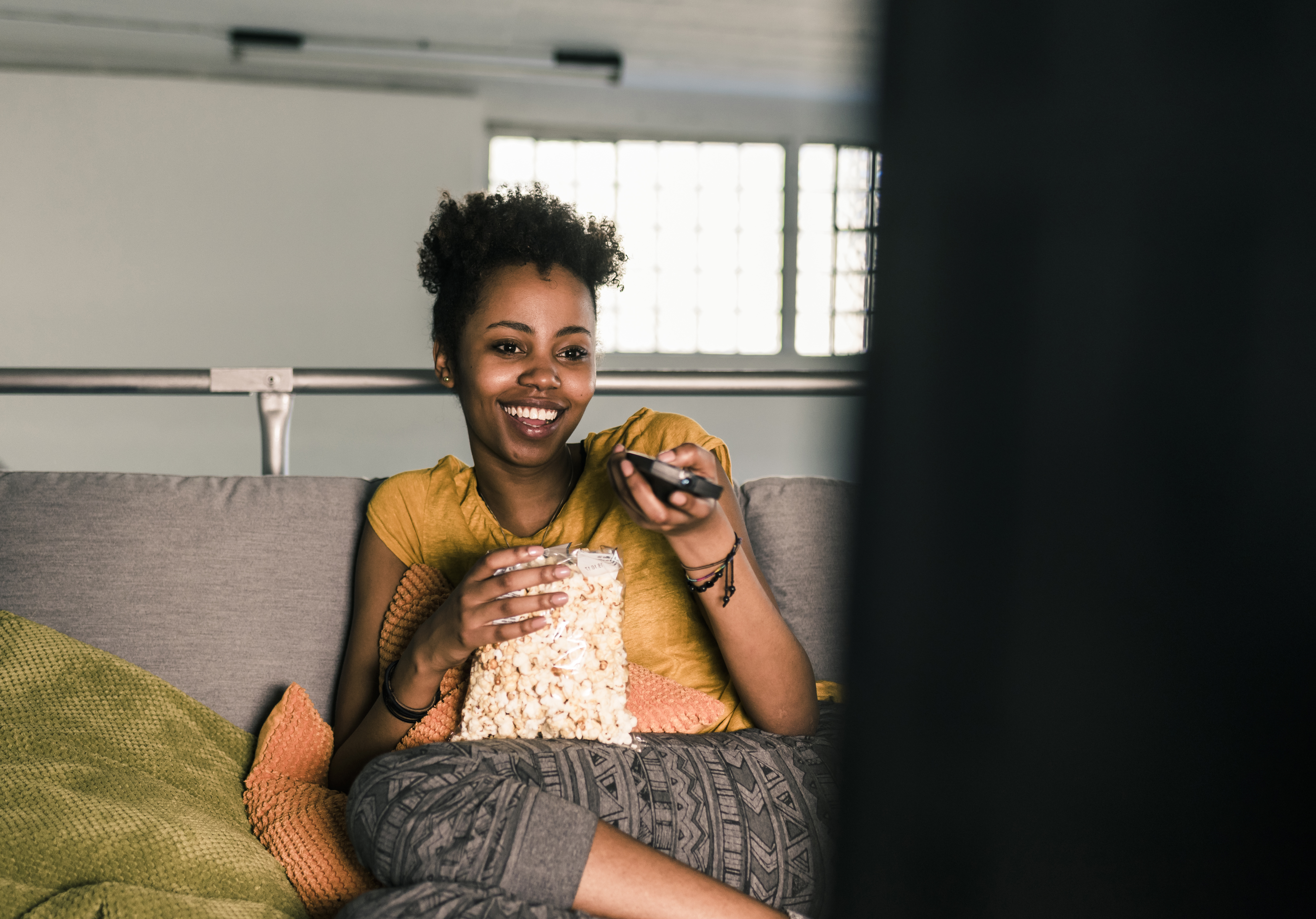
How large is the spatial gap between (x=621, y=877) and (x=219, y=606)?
2.42 ft

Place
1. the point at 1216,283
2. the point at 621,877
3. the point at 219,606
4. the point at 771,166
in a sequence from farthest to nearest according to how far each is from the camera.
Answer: the point at 771,166 < the point at 219,606 < the point at 621,877 < the point at 1216,283

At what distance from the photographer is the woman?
0.73m

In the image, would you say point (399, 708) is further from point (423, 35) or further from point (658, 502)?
point (423, 35)

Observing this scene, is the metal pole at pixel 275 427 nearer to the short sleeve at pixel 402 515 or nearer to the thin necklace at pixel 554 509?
the short sleeve at pixel 402 515

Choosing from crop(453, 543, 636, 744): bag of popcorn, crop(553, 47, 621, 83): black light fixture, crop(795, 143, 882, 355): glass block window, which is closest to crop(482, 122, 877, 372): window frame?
crop(553, 47, 621, 83): black light fixture

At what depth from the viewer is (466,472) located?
125 centimetres

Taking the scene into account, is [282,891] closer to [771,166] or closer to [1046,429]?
[1046,429]

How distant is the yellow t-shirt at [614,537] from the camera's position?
1087mm

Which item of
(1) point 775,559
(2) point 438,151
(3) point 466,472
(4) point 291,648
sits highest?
(2) point 438,151

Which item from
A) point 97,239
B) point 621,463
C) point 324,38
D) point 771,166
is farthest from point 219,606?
point 771,166

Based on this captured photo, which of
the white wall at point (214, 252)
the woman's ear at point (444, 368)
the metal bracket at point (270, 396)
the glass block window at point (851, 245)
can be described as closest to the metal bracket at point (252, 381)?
the metal bracket at point (270, 396)

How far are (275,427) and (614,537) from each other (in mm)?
676

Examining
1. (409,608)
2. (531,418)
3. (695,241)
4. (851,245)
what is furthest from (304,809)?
(695,241)

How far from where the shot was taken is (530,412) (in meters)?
1.15
